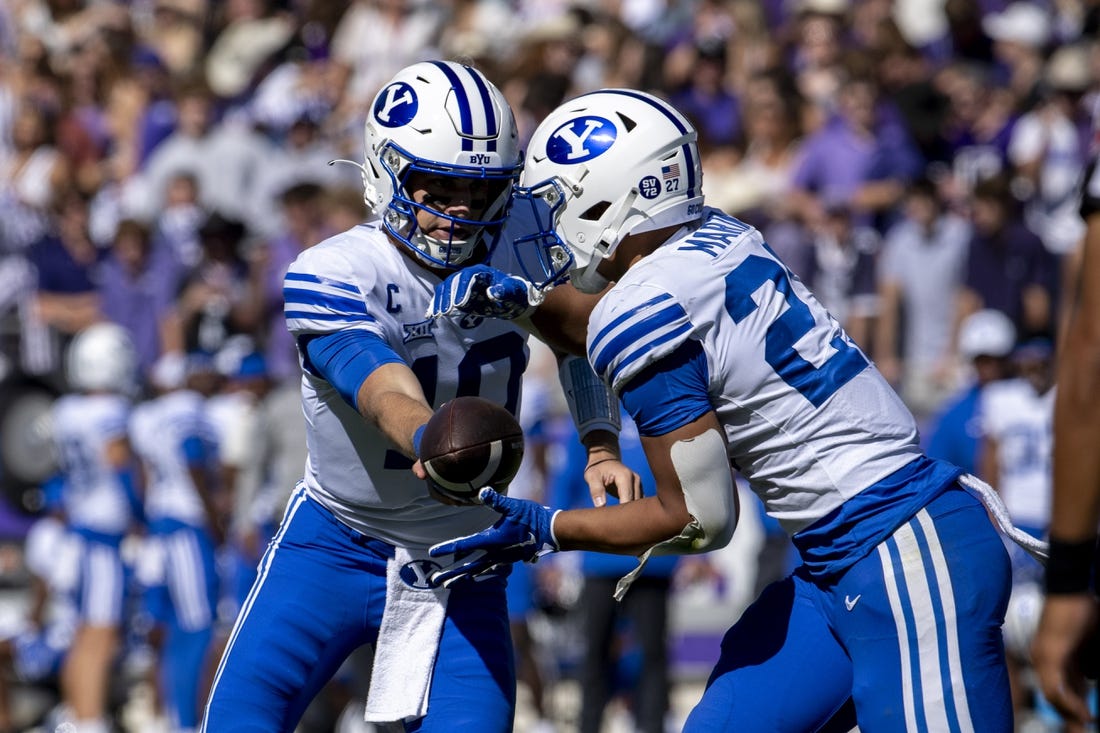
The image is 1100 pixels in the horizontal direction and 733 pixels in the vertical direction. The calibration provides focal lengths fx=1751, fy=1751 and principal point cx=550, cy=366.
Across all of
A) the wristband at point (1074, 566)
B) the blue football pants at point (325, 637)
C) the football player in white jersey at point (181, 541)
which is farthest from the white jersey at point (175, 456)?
the wristband at point (1074, 566)

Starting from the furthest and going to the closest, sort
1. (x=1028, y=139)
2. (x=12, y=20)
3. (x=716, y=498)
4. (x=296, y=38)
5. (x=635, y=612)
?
(x=12, y=20) → (x=296, y=38) → (x=1028, y=139) → (x=635, y=612) → (x=716, y=498)

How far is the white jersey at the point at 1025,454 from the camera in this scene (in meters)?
8.04

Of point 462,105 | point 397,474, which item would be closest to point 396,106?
point 462,105

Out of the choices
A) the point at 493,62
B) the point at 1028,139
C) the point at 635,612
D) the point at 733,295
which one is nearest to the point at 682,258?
the point at 733,295

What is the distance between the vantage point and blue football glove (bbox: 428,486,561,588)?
11.9ft

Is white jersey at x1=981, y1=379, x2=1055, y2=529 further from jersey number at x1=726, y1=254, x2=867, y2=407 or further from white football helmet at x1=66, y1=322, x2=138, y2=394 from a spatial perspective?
jersey number at x1=726, y1=254, x2=867, y2=407

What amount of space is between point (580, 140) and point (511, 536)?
0.88 metres

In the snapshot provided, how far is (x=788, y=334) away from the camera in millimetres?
3709

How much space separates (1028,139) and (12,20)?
8.87m

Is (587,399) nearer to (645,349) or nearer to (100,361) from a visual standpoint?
(645,349)

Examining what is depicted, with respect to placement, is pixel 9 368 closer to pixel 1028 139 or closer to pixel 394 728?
pixel 1028 139

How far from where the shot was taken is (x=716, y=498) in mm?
3592

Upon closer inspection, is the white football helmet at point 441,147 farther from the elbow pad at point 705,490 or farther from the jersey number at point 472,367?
the elbow pad at point 705,490

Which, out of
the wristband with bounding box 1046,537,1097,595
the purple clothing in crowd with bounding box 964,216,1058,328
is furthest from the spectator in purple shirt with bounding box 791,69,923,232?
the wristband with bounding box 1046,537,1097,595
